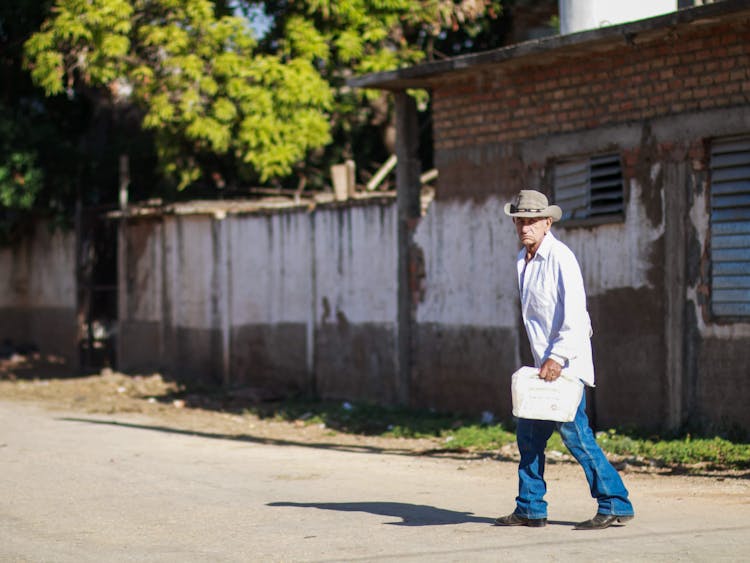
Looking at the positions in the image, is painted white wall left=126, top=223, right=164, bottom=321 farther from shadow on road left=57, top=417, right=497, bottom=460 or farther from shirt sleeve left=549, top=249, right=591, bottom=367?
shirt sleeve left=549, top=249, right=591, bottom=367

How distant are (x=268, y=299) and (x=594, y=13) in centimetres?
584

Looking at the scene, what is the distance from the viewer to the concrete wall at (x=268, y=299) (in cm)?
1422

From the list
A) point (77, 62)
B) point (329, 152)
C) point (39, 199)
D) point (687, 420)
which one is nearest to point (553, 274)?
point (687, 420)

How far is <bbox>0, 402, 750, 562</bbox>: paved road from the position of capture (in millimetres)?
6238

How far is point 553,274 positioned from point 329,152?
14493 millimetres

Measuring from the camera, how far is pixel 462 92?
1293cm

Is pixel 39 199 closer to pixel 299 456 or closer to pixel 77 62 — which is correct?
pixel 77 62

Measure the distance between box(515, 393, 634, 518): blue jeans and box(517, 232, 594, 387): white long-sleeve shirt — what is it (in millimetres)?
289

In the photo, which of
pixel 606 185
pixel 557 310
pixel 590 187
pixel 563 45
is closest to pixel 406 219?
pixel 590 187

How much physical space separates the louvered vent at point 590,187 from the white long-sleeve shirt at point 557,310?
4.77m

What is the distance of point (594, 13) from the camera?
41.8 feet

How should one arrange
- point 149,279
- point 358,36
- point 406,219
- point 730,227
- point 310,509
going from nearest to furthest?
point 310,509 < point 730,227 < point 406,219 < point 358,36 < point 149,279

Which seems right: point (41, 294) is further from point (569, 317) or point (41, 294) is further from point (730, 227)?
point (569, 317)

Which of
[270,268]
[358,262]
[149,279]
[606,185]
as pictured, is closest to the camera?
[606,185]
